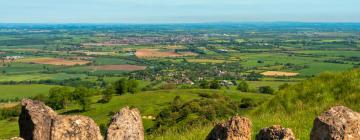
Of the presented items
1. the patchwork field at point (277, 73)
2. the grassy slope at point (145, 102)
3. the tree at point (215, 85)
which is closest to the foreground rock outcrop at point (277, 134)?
the grassy slope at point (145, 102)

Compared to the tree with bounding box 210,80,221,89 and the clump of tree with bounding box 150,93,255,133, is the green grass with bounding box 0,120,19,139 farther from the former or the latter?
the tree with bounding box 210,80,221,89

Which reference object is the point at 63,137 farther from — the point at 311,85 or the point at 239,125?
the point at 311,85

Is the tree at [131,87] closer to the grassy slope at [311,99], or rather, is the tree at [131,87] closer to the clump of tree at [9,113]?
the clump of tree at [9,113]

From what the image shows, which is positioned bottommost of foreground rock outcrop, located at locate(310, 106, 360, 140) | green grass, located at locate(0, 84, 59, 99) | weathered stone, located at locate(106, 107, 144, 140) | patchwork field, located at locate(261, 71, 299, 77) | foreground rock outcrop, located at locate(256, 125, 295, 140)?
green grass, located at locate(0, 84, 59, 99)

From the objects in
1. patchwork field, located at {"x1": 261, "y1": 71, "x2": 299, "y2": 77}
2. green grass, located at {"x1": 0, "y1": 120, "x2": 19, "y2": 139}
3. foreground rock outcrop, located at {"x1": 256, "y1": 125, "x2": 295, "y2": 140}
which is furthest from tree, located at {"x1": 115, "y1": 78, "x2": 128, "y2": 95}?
foreground rock outcrop, located at {"x1": 256, "y1": 125, "x2": 295, "y2": 140}

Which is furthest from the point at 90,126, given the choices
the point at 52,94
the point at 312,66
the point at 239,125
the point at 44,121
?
the point at 312,66
